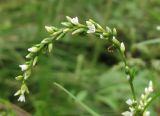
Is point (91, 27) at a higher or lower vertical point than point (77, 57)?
lower

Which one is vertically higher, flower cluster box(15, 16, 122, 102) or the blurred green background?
the blurred green background

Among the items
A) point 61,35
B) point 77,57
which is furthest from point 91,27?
point 77,57

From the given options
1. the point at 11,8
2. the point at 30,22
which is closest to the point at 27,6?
the point at 30,22

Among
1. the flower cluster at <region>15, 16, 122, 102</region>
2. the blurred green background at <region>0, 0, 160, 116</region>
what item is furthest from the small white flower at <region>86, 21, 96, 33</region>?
the blurred green background at <region>0, 0, 160, 116</region>

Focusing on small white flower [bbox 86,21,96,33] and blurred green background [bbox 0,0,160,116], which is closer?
small white flower [bbox 86,21,96,33]

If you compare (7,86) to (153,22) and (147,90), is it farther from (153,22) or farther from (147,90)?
(147,90)

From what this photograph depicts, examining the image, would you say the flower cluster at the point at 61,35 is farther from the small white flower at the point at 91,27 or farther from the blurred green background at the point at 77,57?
the blurred green background at the point at 77,57

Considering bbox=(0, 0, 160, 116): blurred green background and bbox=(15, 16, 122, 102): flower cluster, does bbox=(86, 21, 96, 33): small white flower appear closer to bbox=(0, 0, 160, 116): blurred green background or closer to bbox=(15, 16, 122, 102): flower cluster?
bbox=(15, 16, 122, 102): flower cluster

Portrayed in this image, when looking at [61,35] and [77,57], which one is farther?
[77,57]

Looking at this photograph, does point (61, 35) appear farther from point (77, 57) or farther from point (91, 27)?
point (77, 57)
